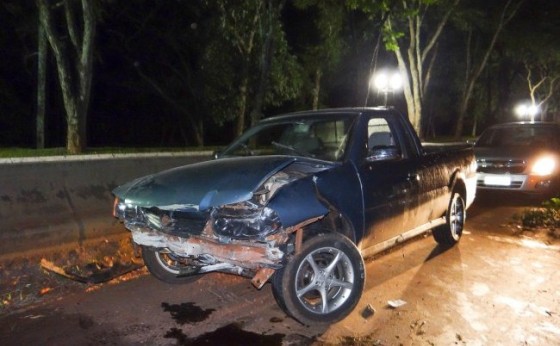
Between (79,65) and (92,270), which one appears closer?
(92,270)

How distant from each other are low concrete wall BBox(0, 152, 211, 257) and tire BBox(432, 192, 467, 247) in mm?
4173

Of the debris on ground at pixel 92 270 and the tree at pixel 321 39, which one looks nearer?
the debris on ground at pixel 92 270

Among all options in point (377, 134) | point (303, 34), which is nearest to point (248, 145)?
point (377, 134)

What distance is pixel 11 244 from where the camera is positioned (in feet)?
Answer: 18.0

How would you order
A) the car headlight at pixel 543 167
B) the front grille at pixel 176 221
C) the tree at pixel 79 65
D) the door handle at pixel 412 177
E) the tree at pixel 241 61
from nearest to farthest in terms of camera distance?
the front grille at pixel 176 221 → the door handle at pixel 412 177 → the car headlight at pixel 543 167 → the tree at pixel 79 65 → the tree at pixel 241 61

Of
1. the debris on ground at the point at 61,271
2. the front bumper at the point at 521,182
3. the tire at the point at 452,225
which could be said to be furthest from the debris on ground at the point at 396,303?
the front bumper at the point at 521,182

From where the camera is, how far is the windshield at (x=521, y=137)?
35.8 feet

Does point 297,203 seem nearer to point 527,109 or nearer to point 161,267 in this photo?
point 161,267

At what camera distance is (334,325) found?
174 inches

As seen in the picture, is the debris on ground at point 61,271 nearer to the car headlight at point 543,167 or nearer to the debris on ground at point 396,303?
the debris on ground at point 396,303

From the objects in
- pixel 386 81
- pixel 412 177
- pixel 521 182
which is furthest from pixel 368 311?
pixel 386 81

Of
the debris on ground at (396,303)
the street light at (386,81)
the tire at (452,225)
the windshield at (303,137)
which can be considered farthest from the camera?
the street light at (386,81)

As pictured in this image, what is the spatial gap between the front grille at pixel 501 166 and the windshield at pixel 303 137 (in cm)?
591

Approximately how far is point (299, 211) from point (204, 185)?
0.85 metres
